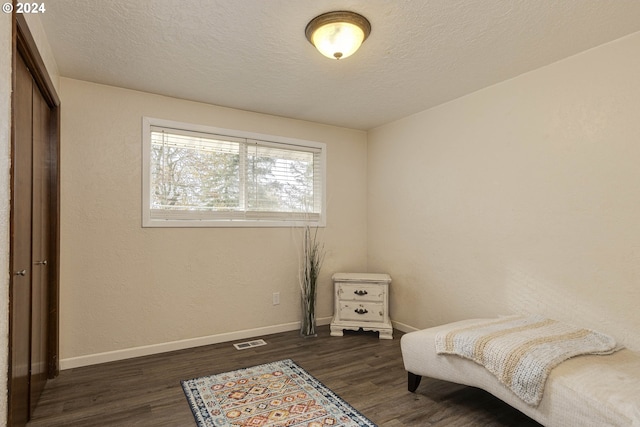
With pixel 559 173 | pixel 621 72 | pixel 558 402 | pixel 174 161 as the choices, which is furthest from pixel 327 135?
pixel 558 402

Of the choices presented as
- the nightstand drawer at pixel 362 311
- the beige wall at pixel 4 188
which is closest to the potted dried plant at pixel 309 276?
the nightstand drawer at pixel 362 311

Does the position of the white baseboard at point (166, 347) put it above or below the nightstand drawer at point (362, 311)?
below

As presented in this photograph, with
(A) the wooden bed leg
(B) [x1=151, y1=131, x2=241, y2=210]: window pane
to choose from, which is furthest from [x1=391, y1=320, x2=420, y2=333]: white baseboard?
(B) [x1=151, y1=131, x2=241, y2=210]: window pane

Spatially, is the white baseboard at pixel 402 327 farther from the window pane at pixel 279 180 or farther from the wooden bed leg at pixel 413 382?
the window pane at pixel 279 180

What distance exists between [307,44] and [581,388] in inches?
97.5

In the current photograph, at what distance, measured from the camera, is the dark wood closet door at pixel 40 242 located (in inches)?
86.4

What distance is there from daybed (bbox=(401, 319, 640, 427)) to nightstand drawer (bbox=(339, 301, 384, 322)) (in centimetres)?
144

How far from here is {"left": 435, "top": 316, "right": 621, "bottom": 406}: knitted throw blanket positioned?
1824 mm

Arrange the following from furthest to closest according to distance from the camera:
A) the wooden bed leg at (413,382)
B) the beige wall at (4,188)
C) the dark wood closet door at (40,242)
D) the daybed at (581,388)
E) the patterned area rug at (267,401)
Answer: the wooden bed leg at (413,382), the dark wood closet door at (40,242), the patterned area rug at (267,401), the daybed at (581,388), the beige wall at (4,188)

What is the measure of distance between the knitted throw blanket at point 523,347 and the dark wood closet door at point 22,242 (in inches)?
94.2

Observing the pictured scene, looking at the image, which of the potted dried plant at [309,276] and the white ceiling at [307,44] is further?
the potted dried plant at [309,276]

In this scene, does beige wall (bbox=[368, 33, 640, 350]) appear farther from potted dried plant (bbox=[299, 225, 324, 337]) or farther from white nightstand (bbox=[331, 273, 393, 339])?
potted dried plant (bbox=[299, 225, 324, 337])

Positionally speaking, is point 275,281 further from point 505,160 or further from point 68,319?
point 505,160

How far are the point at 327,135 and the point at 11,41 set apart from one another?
304cm
